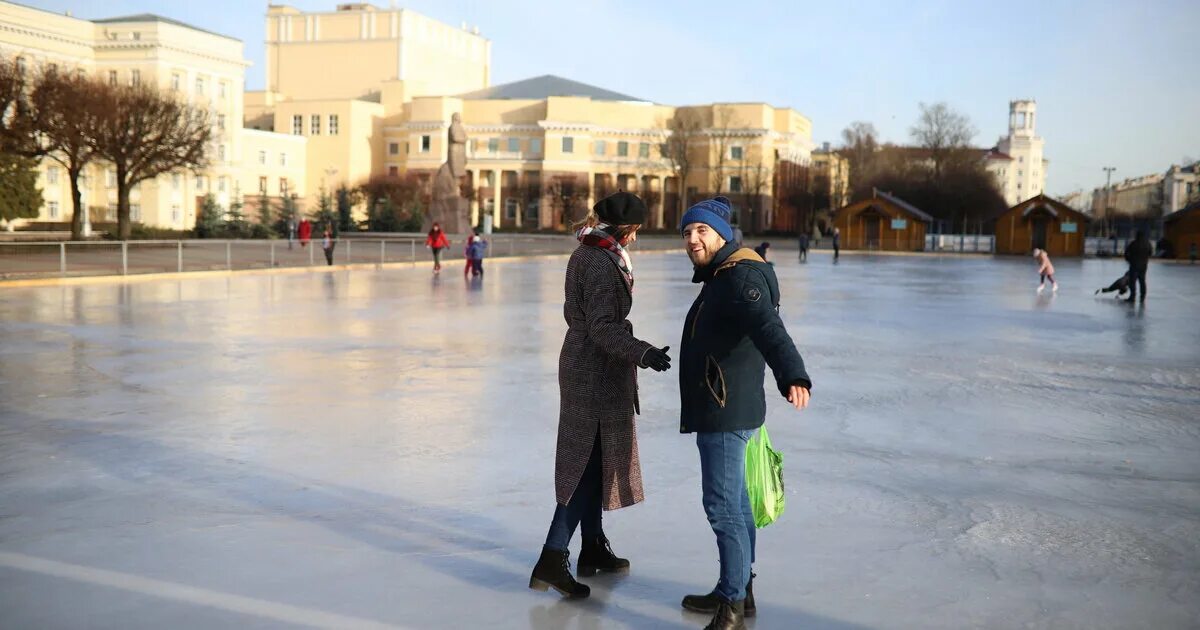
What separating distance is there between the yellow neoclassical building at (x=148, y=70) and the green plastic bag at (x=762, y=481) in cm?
6720

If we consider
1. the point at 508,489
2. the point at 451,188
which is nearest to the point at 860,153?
the point at 451,188

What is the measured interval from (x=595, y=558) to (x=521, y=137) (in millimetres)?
109926

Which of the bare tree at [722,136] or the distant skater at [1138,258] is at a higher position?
the bare tree at [722,136]

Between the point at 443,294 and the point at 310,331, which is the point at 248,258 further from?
the point at 310,331

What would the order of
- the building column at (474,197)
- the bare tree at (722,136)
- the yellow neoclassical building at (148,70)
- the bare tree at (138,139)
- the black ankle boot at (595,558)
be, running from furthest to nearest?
the bare tree at (722,136)
the building column at (474,197)
the yellow neoclassical building at (148,70)
the bare tree at (138,139)
the black ankle boot at (595,558)

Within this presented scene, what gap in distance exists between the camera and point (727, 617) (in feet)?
13.4

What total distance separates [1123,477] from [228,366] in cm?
843

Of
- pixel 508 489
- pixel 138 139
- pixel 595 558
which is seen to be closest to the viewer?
pixel 595 558

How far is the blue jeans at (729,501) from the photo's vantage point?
4.14 metres

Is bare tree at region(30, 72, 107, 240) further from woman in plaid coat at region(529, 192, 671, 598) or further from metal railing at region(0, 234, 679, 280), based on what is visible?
woman in plaid coat at region(529, 192, 671, 598)

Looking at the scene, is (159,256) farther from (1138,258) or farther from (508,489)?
(508,489)

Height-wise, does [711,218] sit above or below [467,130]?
below

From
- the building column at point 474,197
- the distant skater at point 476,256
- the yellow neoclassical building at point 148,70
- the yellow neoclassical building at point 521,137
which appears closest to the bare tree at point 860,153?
the yellow neoclassical building at point 521,137

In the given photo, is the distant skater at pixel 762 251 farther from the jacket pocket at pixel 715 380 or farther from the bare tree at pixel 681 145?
the bare tree at pixel 681 145
